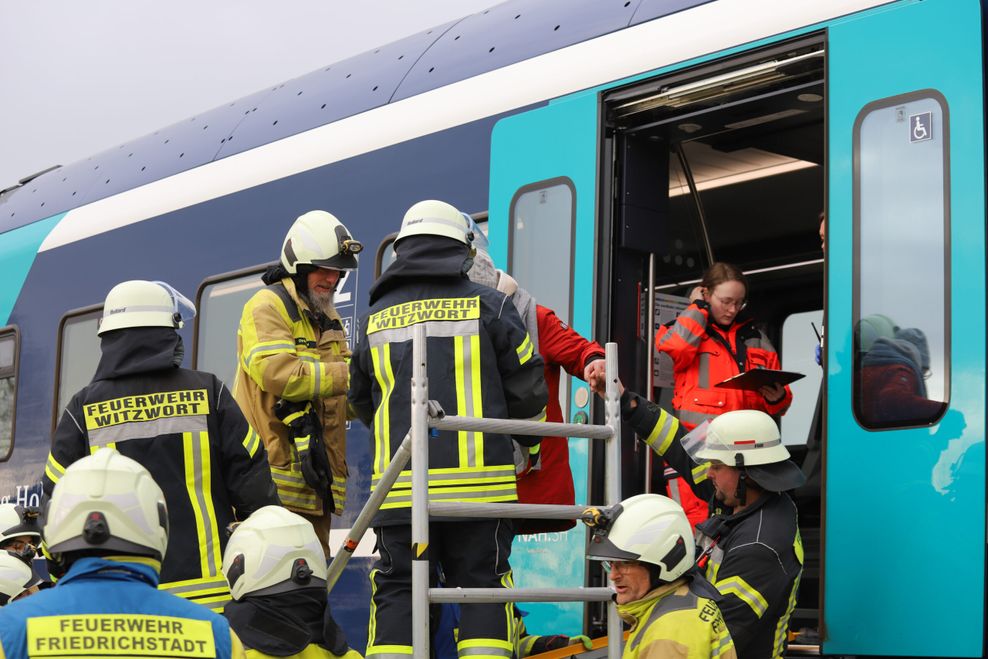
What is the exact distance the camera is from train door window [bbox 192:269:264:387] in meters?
7.54

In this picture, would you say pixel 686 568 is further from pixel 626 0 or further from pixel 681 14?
pixel 626 0

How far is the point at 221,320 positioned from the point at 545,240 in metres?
2.47

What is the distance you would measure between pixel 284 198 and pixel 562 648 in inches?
133

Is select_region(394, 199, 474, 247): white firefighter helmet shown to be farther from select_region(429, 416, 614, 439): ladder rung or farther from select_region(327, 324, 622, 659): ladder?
select_region(429, 416, 614, 439): ladder rung

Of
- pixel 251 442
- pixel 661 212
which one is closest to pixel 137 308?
pixel 251 442

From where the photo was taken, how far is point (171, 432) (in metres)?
4.56

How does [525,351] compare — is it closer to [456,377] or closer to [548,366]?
[456,377]

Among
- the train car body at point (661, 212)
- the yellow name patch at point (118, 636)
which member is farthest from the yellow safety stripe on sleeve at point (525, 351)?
the yellow name patch at point (118, 636)

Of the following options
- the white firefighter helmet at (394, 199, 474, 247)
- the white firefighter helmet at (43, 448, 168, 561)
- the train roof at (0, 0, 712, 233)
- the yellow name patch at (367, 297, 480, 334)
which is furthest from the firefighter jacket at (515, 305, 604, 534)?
the white firefighter helmet at (43, 448, 168, 561)

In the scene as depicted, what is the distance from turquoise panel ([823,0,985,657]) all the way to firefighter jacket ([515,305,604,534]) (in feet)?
2.85

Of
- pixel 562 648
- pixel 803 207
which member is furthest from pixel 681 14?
pixel 562 648

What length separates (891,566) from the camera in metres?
4.45

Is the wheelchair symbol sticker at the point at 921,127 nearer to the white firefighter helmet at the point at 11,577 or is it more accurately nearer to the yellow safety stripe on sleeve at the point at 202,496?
the yellow safety stripe on sleeve at the point at 202,496

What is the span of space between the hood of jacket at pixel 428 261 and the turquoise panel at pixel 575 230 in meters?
A: 1.14
